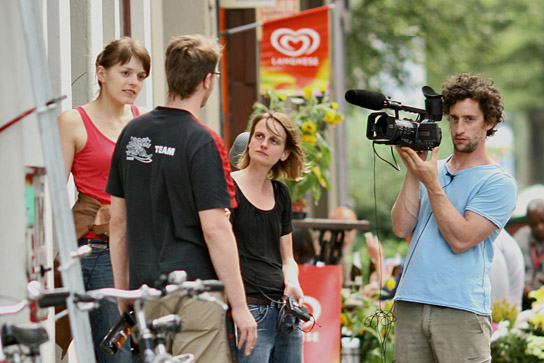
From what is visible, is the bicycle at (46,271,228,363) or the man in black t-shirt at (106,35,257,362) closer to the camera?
the bicycle at (46,271,228,363)

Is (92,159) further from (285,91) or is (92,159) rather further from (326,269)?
(285,91)

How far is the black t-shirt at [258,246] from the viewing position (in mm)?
4230

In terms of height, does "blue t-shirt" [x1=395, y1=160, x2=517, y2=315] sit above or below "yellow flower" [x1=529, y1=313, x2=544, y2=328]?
above

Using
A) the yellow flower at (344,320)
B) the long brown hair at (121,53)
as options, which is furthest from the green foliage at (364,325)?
the long brown hair at (121,53)

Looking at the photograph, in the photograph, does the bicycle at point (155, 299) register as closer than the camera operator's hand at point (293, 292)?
Yes

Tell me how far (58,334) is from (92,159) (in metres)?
0.81

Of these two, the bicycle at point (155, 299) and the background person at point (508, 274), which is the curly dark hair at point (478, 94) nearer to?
the bicycle at point (155, 299)

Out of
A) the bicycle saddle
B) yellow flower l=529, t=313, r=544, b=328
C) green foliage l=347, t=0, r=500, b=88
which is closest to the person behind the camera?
the bicycle saddle

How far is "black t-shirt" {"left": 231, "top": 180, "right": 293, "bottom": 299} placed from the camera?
423 cm

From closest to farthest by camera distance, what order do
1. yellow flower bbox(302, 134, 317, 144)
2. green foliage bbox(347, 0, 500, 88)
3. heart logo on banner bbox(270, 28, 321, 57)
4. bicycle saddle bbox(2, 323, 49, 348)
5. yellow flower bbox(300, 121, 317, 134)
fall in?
bicycle saddle bbox(2, 323, 49, 348), yellow flower bbox(300, 121, 317, 134), yellow flower bbox(302, 134, 317, 144), heart logo on banner bbox(270, 28, 321, 57), green foliage bbox(347, 0, 500, 88)

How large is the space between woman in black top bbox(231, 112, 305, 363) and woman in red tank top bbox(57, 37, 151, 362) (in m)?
0.59

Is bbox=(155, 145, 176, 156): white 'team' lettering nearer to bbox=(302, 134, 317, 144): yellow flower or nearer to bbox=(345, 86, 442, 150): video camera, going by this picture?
bbox=(345, 86, 442, 150): video camera

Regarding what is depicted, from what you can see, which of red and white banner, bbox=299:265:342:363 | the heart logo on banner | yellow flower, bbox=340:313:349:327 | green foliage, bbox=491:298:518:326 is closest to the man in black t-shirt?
red and white banner, bbox=299:265:342:363

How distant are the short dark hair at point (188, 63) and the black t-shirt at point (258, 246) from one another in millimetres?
774
